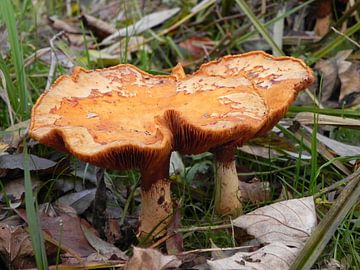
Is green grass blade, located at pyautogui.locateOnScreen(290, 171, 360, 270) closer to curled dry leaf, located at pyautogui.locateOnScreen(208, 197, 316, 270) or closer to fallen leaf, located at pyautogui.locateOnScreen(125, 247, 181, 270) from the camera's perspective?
curled dry leaf, located at pyautogui.locateOnScreen(208, 197, 316, 270)

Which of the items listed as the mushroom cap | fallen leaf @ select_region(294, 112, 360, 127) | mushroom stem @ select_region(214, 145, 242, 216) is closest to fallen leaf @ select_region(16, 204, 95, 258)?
the mushroom cap

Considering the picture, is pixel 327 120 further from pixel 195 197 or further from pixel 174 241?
pixel 174 241

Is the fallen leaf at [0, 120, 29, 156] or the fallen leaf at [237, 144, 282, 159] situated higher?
the fallen leaf at [0, 120, 29, 156]

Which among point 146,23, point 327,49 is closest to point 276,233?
point 327,49

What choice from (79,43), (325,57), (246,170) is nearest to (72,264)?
(246,170)

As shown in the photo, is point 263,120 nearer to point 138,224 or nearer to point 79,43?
point 138,224

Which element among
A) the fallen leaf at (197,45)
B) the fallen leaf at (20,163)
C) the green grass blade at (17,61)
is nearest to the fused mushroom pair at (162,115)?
→ the fallen leaf at (20,163)
